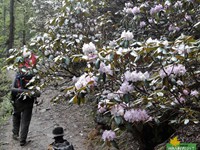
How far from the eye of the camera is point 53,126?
8969mm

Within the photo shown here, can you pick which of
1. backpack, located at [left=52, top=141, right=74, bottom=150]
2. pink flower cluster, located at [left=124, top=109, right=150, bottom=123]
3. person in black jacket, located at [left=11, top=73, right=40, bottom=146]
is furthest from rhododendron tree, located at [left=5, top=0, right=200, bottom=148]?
person in black jacket, located at [left=11, top=73, right=40, bottom=146]

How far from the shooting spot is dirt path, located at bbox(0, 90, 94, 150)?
7336 mm

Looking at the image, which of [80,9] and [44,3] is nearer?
[80,9]

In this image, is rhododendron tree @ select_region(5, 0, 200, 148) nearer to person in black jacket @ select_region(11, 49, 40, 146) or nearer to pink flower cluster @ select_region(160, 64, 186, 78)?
pink flower cluster @ select_region(160, 64, 186, 78)

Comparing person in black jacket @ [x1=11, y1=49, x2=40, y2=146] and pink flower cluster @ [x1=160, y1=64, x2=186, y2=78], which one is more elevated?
pink flower cluster @ [x1=160, y1=64, x2=186, y2=78]

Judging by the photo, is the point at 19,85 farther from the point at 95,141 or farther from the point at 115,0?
Result: the point at 115,0

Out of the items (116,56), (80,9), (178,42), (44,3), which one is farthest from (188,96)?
(44,3)

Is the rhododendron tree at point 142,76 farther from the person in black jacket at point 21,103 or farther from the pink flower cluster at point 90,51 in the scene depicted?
the person in black jacket at point 21,103

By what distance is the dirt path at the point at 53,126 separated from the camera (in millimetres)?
7336

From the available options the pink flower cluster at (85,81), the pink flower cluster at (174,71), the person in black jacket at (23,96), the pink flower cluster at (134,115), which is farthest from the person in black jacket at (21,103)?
the pink flower cluster at (174,71)

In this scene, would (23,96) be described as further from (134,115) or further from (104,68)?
(134,115)

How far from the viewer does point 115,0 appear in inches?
315

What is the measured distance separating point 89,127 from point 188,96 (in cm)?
516

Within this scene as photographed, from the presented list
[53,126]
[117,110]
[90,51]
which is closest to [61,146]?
[117,110]
